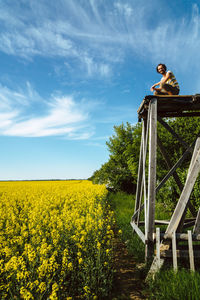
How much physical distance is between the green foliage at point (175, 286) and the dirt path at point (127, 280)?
13.8 inches

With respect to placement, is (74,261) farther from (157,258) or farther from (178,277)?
(178,277)

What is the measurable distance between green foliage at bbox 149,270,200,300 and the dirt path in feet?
1.15

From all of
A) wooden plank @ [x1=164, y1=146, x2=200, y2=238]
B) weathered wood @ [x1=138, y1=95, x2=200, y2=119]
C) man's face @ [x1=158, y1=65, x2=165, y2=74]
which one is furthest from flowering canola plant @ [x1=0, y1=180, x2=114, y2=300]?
man's face @ [x1=158, y1=65, x2=165, y2=74]

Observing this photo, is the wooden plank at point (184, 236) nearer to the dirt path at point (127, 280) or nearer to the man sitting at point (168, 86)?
the dirt path at point (127, 280)

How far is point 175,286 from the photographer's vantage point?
2.56 metres

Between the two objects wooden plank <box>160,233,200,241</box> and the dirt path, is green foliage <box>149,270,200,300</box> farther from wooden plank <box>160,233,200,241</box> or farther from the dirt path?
wooden plank <box>160,233,200,241</box>

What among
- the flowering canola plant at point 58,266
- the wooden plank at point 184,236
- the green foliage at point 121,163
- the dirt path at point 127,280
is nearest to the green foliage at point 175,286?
the dirt path at point 127,280

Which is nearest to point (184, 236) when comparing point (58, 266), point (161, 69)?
point (58, 266)

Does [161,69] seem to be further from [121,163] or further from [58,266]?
[121,163]

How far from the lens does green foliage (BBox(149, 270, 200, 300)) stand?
2.43 metres

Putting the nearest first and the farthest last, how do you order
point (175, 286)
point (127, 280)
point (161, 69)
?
point (175, 286) → point (127, 280) → point (161, 69)

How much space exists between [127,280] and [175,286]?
47.1 inches

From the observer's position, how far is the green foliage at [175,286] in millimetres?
2428

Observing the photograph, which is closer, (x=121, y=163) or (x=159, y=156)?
(x=159, y=156)
